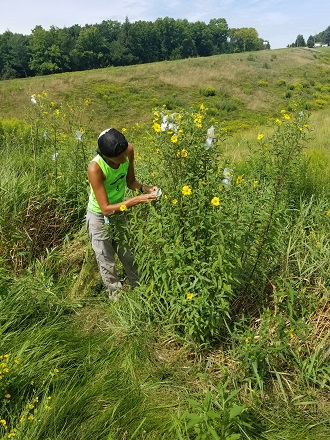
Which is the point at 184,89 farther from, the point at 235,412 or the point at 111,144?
the point at 235,412

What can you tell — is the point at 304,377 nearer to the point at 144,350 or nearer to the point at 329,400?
the point at 329,400

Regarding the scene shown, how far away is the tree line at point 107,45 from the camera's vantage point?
153ft

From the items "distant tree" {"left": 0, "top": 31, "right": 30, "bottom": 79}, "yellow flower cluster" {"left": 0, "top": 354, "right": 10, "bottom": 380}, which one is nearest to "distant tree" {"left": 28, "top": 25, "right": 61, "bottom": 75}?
"distant tree" {"left": 0, "top": 31, "right": 30, "bottom": 79}

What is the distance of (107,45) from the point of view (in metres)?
55.4

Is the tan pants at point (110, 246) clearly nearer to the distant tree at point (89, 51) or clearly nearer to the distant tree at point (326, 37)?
the distant tree at point (89, 51)

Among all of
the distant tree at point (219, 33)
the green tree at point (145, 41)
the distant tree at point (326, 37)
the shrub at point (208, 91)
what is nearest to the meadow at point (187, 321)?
the shrub at point (208, 91)

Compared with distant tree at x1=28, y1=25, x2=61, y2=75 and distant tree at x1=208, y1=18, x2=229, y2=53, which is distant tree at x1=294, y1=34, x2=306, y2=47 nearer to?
distant tree at x1=208, y1=18, x2=229, y2=53

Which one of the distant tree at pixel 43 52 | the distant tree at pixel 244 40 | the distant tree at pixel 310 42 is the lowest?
the distant tree at pixel 43 52

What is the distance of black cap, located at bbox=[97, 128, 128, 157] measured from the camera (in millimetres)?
2295

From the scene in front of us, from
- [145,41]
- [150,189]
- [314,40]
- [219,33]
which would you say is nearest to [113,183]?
[150,189]

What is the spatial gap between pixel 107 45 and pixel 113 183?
196 ft

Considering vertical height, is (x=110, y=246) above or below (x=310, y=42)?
below

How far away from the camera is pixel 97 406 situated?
1854mm

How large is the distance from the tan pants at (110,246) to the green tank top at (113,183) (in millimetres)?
90
